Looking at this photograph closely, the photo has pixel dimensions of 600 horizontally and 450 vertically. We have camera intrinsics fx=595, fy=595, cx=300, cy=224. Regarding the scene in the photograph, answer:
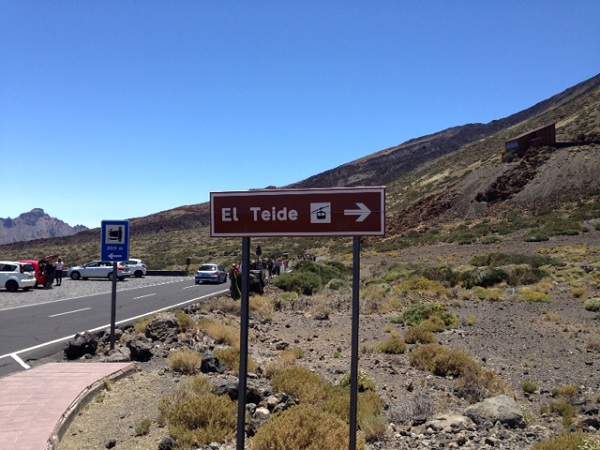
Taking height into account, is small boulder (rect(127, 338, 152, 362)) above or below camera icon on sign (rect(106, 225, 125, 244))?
below

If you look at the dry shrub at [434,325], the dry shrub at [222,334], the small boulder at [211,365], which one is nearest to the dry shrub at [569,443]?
the small boulder at [211,365]

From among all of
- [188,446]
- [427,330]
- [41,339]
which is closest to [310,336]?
[427,330]

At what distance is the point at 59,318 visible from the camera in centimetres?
1898

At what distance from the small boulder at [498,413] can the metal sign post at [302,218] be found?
14.3ft

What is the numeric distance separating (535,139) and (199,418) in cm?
7589

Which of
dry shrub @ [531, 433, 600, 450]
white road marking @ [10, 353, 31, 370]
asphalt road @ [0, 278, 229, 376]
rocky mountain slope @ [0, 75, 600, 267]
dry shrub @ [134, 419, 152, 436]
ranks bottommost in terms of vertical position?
asphalt road @ [0, 278, 229, 376]

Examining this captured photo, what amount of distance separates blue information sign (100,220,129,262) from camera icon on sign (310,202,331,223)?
8.15 metres

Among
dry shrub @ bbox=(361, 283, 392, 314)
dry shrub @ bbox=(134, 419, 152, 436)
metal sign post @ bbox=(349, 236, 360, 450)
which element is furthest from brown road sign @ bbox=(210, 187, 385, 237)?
dry shrub @ bbox=(361, 283, 392, 314)

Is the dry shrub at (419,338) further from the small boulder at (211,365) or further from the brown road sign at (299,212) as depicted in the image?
the brown road sign at (299,212)

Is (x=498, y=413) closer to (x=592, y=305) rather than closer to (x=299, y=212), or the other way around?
(x=299, y=212)

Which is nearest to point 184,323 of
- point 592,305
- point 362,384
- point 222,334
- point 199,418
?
point 222,334

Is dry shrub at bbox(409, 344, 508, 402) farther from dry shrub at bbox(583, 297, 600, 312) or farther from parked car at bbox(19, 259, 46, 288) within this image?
parked car at bbox(19, 259, 46, 288)

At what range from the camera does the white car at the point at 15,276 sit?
3042cm

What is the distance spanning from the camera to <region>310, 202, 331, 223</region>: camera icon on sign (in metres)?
4.45
